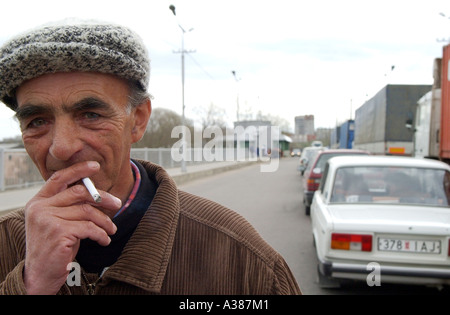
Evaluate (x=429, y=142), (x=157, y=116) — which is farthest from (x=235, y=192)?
(x=157, y=116)

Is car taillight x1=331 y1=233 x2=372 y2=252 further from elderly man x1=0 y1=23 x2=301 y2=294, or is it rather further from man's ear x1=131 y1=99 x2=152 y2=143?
man's ear x1=131 y1=99 x2=152 y2=143

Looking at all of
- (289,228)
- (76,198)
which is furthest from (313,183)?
(76,198)

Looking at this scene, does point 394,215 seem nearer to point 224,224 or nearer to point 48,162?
point 224,224

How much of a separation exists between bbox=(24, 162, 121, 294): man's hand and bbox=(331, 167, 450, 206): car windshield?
4.50 meters

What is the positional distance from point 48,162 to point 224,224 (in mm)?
659

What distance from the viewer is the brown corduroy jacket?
1382 mm

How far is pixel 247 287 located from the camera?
1475mm

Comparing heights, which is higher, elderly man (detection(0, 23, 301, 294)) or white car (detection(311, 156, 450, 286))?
elderly man (detection(0, 23, 301, 294))

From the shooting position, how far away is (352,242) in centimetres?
439

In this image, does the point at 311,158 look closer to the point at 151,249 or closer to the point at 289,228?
the point at 289,228

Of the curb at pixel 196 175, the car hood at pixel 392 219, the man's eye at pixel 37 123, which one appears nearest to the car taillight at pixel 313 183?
the car hood at pixel 392 219

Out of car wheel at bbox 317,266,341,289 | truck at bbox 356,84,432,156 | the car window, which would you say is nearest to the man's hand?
car wheel at bbox 317,266,341,289

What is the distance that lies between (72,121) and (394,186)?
15.7 feet

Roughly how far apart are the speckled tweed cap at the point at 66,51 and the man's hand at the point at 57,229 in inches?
15.1
